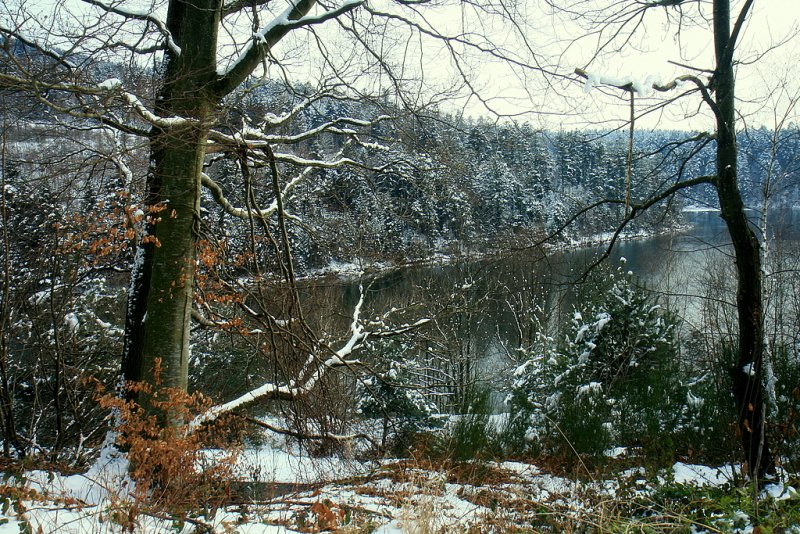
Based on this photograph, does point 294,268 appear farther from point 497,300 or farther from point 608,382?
point 497,300

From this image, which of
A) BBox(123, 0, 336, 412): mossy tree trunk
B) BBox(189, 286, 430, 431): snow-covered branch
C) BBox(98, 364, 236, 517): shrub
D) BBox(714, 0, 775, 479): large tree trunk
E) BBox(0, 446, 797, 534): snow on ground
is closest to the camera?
BBox(0, 446, 797, 534): snow on ground

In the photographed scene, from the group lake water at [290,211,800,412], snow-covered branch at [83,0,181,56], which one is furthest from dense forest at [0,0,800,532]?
lake water at [290,211,800,412]

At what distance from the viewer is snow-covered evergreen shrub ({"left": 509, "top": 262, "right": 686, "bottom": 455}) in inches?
337

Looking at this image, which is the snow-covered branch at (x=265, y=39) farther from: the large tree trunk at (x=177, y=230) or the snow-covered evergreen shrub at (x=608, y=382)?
the snow-covered evergreen shrub at (x=608, y=382)

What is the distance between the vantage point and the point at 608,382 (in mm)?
10086

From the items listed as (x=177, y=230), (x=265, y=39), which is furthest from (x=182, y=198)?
(x=265, y=39)

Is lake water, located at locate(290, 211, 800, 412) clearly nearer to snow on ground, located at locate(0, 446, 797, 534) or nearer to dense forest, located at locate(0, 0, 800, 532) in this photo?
dense forest, located at locate(0, 0, 800, 532)

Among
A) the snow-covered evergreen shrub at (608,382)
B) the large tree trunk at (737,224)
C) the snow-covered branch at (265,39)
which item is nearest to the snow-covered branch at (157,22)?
the snow-covered branch at (265,39)

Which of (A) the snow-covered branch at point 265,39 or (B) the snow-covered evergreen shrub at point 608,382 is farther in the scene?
(B) the snow-covered evergreen shrub at point 608,382

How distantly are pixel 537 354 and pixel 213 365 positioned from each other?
7886mm

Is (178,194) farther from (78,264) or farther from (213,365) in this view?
(213,365)

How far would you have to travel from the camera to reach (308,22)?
14.6ft

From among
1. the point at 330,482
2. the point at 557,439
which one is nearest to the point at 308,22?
the point at 330,482

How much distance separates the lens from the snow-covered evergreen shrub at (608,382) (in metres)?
8.56
